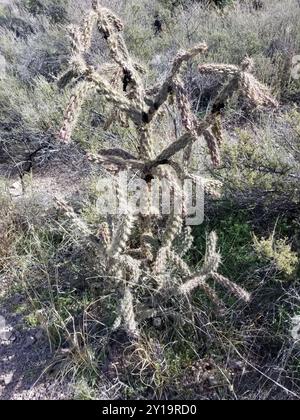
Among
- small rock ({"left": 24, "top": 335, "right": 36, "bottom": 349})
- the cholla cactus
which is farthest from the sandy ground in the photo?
the cholla cactus

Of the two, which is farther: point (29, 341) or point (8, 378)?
point (29, 341)

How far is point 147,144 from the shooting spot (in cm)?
189

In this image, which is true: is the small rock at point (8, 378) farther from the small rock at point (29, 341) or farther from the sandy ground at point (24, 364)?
the small rock at point (29, 341)

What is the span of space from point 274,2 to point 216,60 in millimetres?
1793

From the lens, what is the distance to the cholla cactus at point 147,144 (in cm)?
159

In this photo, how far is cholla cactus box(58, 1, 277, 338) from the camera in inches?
62.7

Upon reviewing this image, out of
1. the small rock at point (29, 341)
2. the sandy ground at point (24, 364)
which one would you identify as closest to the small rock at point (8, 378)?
the sandy ground at point (24, 364)

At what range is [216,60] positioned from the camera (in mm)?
4219

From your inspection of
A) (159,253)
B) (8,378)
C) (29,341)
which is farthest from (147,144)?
(8,378)

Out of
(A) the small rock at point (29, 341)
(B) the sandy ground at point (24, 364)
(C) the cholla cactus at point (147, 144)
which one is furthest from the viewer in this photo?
(A) the small rock at point (29, 341)

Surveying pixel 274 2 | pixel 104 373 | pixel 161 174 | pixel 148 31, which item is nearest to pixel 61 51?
pixel 148 31

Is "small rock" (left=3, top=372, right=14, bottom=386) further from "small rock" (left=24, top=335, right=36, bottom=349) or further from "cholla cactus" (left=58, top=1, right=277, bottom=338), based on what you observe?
"cholla cactus" (left=58, top=1, right=277, bottom=338)

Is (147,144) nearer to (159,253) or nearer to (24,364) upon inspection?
(159,253)

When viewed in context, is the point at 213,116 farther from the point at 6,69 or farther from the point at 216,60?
the point at 6,69
